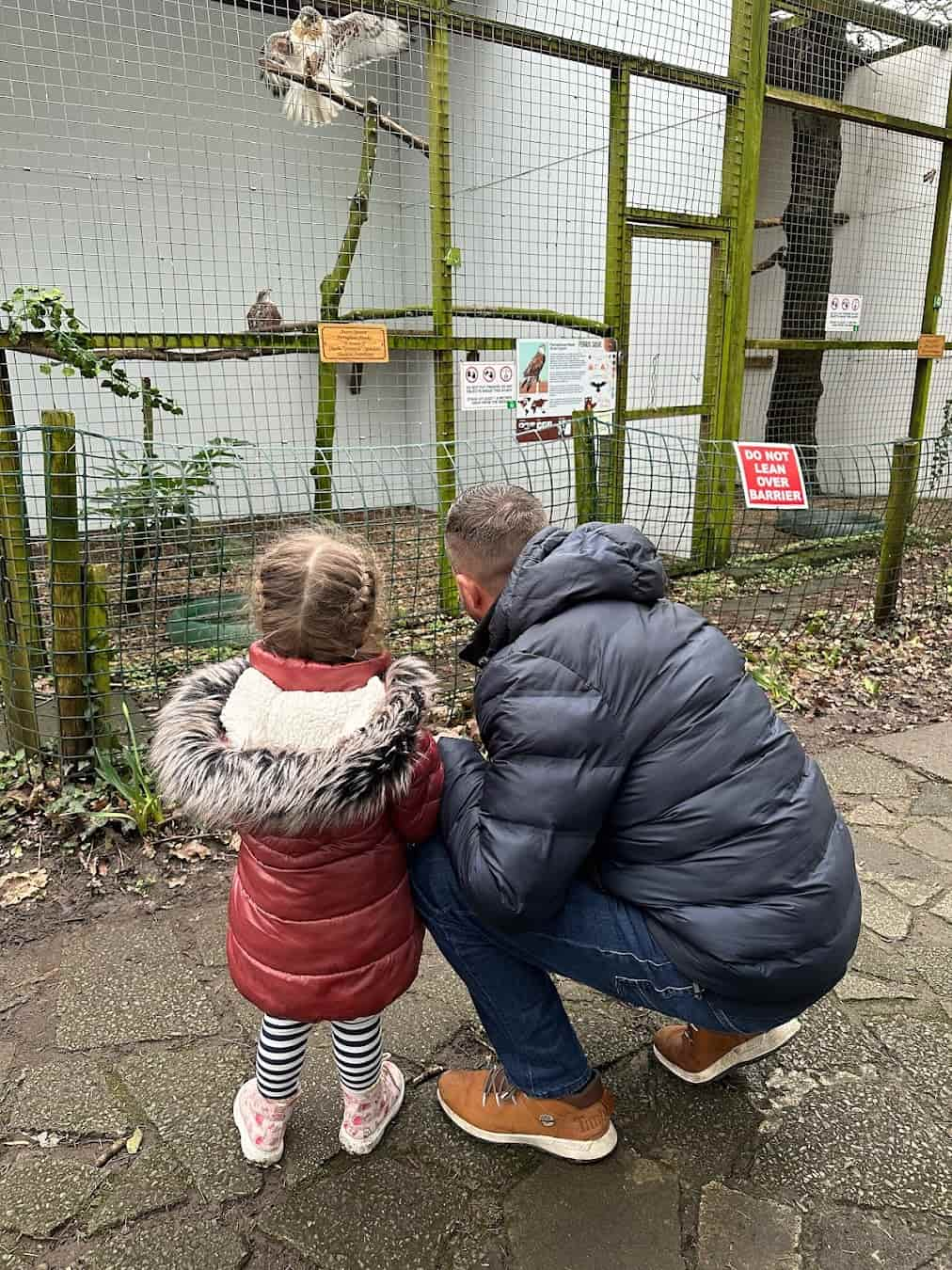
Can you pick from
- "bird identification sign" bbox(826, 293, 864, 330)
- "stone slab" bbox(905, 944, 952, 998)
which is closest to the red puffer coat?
"stone slab" bbox(905, 944, 952, 998)

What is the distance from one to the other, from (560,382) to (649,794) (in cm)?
387

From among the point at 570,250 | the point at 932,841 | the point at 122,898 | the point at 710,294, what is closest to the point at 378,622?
the point at 122,898

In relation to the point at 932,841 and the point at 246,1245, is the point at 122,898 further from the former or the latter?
the point at 932,841

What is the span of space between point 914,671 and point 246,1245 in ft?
12.7

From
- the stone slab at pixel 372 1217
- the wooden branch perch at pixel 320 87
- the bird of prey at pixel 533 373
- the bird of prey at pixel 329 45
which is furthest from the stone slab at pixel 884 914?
the bird of prey at pixel 329 45

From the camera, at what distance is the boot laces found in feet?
5.61

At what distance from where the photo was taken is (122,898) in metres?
2.52

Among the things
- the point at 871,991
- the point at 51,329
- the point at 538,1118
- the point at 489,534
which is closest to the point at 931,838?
the point at 871,991

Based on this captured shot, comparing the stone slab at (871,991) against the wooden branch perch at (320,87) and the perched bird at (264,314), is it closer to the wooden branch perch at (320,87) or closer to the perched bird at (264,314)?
the wooden branch perch at (320,87)

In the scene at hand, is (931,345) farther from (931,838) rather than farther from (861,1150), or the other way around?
(861,1150)

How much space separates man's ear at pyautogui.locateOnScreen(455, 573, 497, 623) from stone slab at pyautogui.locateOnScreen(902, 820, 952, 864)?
1887mm

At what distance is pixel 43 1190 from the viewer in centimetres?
162

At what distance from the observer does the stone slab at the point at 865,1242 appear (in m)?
1.46

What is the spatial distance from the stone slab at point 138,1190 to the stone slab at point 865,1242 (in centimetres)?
111
